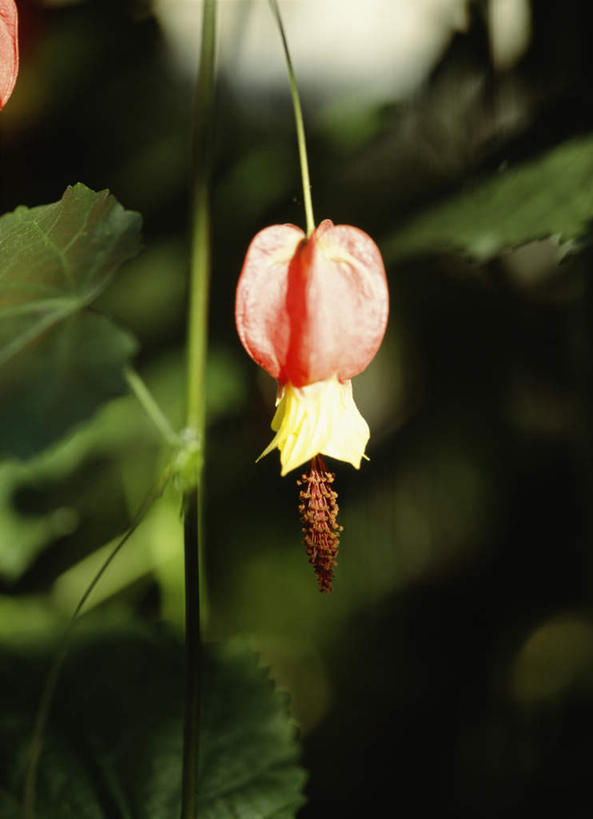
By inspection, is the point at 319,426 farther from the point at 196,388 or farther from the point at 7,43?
the point at 7,43

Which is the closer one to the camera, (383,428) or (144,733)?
(144,733)

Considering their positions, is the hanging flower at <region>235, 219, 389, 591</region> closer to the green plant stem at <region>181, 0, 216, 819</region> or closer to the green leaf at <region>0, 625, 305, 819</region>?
the green plant stem at <region>181, 0, 216, 819</region>

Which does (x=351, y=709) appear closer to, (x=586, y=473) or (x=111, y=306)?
(x=586, y=473)

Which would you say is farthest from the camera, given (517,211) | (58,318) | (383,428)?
(383,428)

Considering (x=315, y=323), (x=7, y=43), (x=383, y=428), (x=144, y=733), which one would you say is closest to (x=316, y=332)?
(x=315, y=323)

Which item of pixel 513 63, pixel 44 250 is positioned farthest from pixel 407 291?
pixel 44 250

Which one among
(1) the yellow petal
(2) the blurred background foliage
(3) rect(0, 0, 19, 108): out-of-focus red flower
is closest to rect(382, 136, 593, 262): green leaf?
(2) the blurred background foliage
